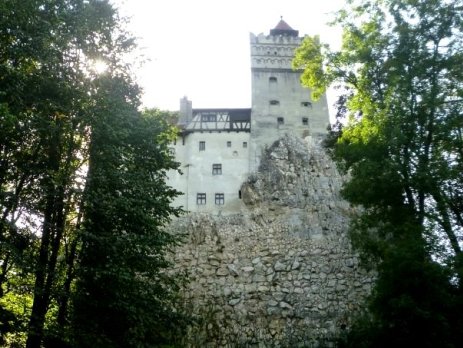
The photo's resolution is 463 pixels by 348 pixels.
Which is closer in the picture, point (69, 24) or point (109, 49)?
point (69, 24)

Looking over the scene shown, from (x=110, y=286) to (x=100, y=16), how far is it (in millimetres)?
9502

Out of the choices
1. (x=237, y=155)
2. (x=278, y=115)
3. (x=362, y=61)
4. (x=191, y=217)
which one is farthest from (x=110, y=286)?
(x=278, y=115)

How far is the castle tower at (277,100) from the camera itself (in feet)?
123

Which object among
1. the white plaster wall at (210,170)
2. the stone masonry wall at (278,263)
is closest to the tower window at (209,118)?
the white plaster wall at (210,170)

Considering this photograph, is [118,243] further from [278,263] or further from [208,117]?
[208,117]

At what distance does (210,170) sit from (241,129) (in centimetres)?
458

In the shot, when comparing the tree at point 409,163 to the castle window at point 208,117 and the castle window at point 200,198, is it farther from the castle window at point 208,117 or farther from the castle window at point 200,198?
the castle window at point 208,117

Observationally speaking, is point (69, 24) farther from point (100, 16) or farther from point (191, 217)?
point (191, 217)

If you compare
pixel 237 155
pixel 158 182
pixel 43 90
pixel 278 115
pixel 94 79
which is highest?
pixel 278 115

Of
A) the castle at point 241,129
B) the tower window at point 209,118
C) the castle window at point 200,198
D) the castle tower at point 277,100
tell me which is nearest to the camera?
the castle window at point 200,198

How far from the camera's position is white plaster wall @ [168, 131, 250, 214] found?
113 feet

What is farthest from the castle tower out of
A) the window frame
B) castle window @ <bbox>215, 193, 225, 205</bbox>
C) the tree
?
the tree

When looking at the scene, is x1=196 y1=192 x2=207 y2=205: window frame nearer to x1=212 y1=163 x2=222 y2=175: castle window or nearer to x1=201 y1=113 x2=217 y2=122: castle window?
x1=212 y1=163 x2=222 y2=175: castle window

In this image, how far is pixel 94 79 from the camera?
50.3ft
